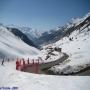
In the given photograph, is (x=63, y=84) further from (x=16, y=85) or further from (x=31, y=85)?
(x=16, y=85)

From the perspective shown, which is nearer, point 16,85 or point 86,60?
point 16,85

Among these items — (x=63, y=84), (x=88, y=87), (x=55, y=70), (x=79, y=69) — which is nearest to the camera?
(x=88, y=87)

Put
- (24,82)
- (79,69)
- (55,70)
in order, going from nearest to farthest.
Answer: (24,82) → (79,69) → (55,70)

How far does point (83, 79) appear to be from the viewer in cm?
1920

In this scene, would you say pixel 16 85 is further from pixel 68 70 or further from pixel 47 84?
pixel 68 70

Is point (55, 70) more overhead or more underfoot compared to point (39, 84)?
more overhead

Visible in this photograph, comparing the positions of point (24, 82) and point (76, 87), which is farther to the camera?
point (24, 82)

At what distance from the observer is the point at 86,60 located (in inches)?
1871

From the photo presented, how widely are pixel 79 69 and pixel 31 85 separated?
25.2 meters

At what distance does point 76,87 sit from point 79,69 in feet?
83.8

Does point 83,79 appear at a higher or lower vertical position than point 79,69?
lower

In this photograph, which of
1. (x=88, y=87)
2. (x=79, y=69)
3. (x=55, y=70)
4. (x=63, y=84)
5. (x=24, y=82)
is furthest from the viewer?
(x=55, y=70)

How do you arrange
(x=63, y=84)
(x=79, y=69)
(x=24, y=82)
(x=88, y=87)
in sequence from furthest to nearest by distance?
(x=79, y=69) < (x=24, y=82) < (x=63, y=84) < (x=88, y=87)

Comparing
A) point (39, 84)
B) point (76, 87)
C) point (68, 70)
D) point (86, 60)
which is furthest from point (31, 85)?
point (86, 60)
